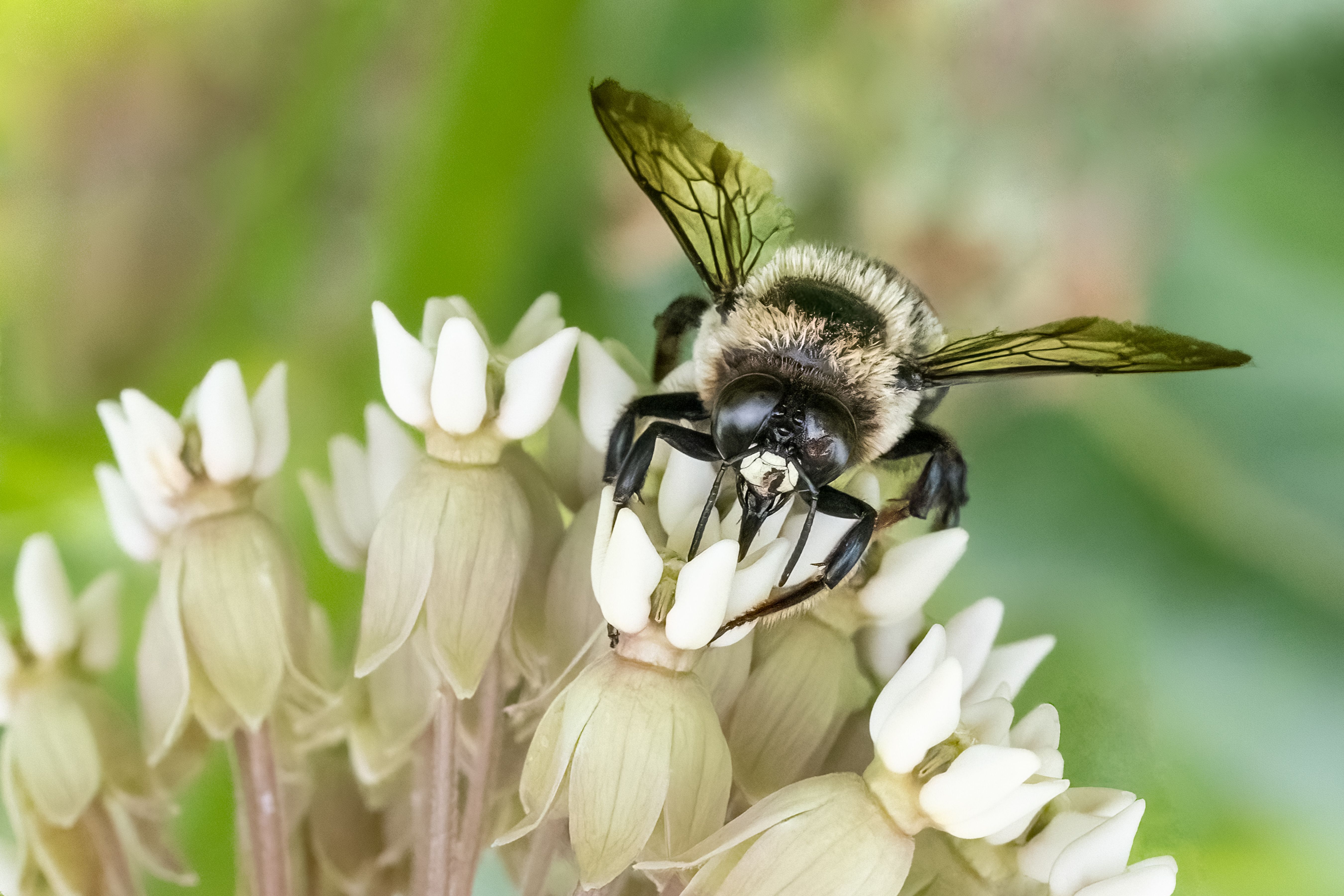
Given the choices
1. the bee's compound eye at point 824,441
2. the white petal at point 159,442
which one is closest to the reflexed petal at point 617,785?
the bee's compound eye at point 824,441

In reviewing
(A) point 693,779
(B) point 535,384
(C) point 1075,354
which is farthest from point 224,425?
(C) point 1075,354

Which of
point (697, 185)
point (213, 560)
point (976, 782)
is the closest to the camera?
point (976, 782)

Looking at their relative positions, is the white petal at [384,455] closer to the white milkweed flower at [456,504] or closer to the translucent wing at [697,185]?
the white milkweed flower at [456,504]

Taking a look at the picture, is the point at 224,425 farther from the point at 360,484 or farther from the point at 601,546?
the point at 601,546

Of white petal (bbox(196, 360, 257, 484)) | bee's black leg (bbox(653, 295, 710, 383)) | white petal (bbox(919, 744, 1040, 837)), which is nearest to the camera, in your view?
white petal (bbox(919, 744, 1040, 837))

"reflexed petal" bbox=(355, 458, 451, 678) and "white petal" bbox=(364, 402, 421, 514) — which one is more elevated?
"white petal" bbox=(364, 402, 421, 514)

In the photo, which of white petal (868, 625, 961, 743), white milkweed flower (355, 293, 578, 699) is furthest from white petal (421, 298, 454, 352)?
white petal (868, 625, 961, 743)

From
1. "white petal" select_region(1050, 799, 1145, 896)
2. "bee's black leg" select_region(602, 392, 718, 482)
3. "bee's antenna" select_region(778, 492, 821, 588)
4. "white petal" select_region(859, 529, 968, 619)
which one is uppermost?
"bee's black leg" select_region(602, 392, 718, 482)

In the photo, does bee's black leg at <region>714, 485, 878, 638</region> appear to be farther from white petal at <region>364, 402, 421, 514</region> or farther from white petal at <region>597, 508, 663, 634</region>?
white petal at <region>364, 402, 421, 514</region>
